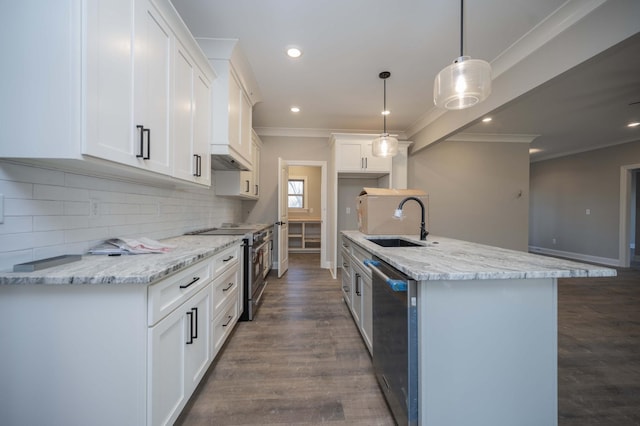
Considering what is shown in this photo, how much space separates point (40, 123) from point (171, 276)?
0.79 metres

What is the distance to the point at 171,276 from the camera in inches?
46.1

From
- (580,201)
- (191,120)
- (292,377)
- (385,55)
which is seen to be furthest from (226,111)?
(580,201)

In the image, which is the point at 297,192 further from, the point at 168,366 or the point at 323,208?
the point at 168,366

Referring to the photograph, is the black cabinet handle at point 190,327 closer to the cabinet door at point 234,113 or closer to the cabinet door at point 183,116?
the cabinet door at point 183,116

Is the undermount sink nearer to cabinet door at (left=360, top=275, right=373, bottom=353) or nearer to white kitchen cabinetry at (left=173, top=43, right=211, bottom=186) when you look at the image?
cabinet door at (left=360, top=275, right=373, bottom=353)

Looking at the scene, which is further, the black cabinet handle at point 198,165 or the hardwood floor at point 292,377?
the black cabinet handle at point 198,165

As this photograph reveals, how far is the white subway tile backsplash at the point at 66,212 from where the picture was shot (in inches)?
42.1

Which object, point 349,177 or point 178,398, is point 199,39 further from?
point 349,177

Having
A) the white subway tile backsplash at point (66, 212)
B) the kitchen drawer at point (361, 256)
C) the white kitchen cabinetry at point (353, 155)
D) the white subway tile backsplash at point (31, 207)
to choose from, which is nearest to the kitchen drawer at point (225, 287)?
the white subway tile backsplash at point (66, 212)

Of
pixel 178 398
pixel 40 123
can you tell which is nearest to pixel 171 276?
pixel 178 398

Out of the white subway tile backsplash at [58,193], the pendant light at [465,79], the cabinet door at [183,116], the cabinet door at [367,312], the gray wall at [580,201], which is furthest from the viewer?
the gray wall at [580,201]

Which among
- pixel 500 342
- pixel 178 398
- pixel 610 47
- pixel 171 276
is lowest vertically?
pixel 178 398

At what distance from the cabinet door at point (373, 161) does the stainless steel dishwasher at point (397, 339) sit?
9.67 feet

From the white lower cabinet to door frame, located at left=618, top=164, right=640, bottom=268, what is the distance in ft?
25.4
